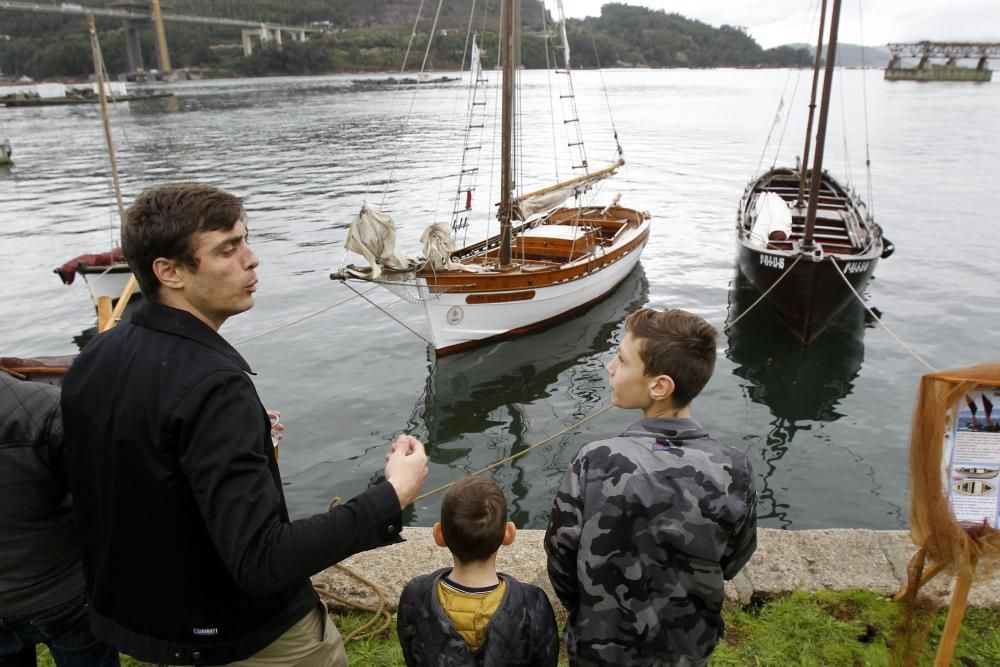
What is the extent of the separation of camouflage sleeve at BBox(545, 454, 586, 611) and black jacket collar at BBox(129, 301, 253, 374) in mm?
1150

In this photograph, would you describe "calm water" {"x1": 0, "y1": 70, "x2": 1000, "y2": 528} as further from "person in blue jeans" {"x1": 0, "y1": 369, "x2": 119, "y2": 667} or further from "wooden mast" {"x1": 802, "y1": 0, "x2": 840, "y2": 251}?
"person in blue jeans" {"x1": 0, "y1": 369, "x2": 119, "y2": 667}

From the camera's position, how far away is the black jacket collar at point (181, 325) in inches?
68.1

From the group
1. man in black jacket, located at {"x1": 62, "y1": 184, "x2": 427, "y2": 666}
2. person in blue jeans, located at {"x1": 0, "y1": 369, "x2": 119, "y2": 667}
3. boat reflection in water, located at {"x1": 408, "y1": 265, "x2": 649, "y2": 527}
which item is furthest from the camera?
boat reflection in water, located at {"x1": 408, "y1": 265, "x2": 649, "y2": 527}

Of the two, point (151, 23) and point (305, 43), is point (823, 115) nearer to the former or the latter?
point (305, 43)

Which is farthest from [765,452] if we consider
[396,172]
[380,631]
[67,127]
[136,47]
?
[136,47]

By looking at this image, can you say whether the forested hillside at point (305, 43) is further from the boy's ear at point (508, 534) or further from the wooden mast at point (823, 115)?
the boy's ear at point (508, 534)

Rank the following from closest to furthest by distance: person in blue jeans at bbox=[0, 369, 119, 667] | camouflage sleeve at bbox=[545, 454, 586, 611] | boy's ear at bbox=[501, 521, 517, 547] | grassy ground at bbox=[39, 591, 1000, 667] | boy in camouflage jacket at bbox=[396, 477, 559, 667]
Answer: person in blue jeans at bbox=[0, 369, 119, 667]
camouflage sleeve at bbox=[545, 454, 586, 611]
boy in camouflage jacket at bbox=[396, 477, 559, 667]
boy's ear at bbox=[501, 521, 517, 547]
grassy ground at bbox=[39, 591, 1000, 667]

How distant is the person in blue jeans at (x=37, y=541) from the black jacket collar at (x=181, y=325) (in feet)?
2.52

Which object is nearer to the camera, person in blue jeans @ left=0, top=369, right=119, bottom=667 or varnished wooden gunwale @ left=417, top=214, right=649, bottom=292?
person in blue jeans @ left=0, top=369, right=119, bottom=667

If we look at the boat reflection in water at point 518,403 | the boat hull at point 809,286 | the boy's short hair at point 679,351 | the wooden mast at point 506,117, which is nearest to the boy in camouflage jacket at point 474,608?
the boy's short hair at point 679,351

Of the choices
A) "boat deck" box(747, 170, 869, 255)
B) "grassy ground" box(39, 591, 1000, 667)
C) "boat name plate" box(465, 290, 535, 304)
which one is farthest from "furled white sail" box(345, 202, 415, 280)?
"grassy ground" box(39, 591, 1000, 667)

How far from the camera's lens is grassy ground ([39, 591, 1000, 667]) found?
139 inches

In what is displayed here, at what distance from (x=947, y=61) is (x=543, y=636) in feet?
570

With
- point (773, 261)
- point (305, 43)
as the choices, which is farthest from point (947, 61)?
point (773, 261)
